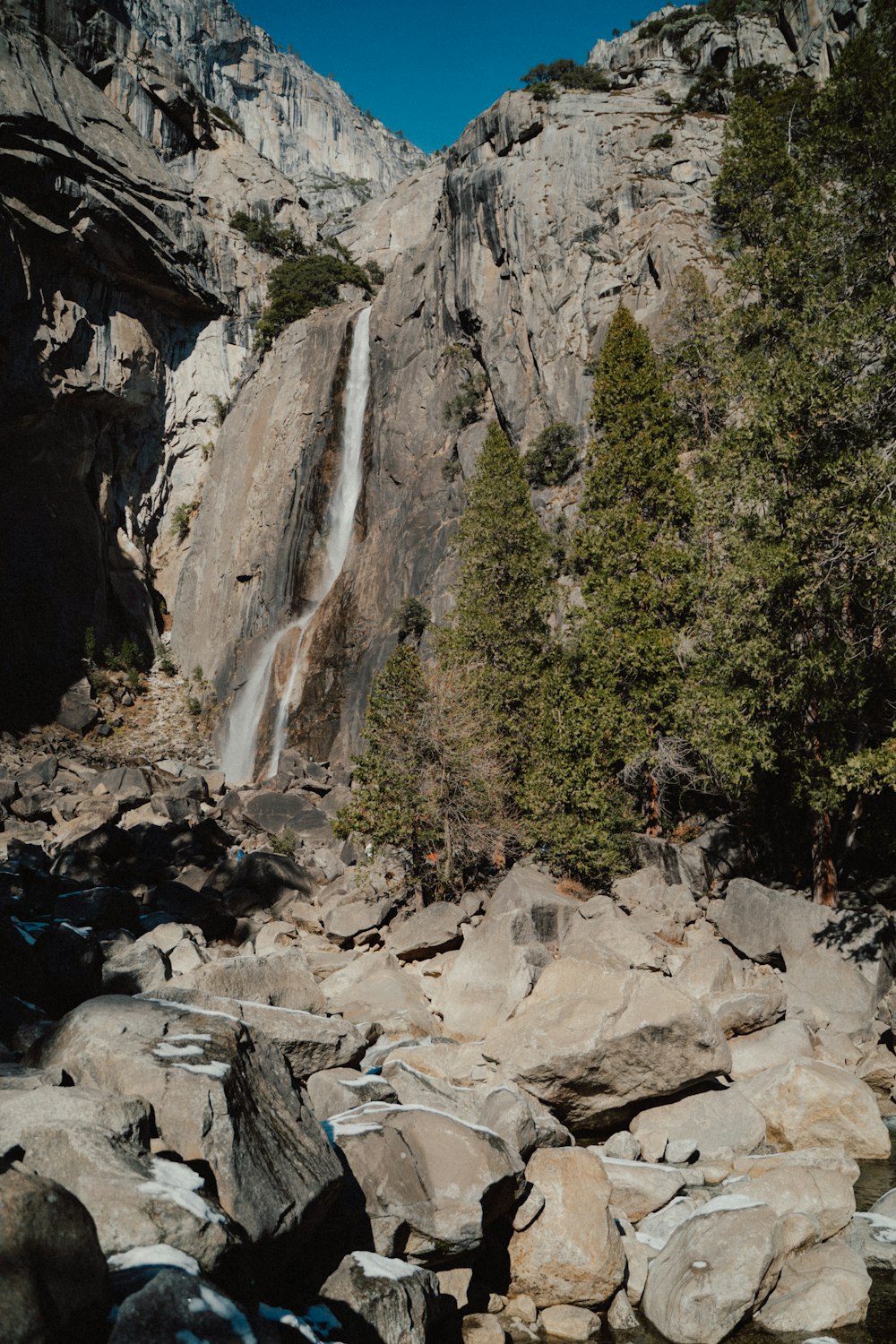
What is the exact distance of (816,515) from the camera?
14023 mm

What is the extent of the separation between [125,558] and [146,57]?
3471cm

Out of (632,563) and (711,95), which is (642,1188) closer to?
(632,563)

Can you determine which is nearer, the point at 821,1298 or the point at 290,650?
the point at 821,1298

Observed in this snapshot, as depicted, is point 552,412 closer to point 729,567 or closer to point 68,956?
point 729,567

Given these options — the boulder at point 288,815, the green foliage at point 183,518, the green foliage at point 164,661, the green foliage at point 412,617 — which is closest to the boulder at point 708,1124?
the boulder at point 288,815

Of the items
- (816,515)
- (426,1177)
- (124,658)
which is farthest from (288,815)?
Answer: (426,1177)

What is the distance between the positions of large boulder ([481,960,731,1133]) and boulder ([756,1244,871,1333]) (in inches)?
116

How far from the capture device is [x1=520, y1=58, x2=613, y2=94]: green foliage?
44906 mm

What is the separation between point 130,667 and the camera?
4741 centimetres

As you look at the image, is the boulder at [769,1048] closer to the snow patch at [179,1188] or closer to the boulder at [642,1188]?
the boulder at [642,1188]

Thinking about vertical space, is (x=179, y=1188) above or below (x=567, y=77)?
below

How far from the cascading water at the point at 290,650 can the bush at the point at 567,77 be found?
16.4 m

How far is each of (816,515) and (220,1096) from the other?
1225 cm

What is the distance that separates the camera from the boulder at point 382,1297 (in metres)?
6.43
